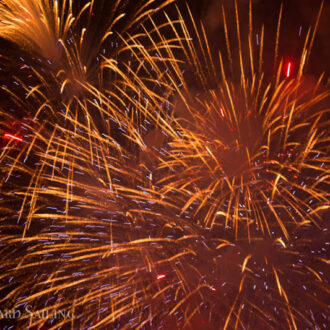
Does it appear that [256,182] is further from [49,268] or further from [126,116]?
[49,268]

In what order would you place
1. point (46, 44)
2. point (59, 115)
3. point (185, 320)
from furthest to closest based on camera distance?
point (185, 320) → point (59, 115) → point (46, 44)

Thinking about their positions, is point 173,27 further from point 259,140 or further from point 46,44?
point 259,140

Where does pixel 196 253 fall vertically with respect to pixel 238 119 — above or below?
below

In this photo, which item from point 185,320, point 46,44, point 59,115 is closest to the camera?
point 46,44

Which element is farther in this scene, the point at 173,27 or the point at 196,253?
the point at 196,253

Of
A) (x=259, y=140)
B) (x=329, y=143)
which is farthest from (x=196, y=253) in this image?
(x=329, y=143)

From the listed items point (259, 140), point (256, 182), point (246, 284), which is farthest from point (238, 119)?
point (246, 284)

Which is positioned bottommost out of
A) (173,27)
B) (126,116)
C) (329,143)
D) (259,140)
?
(126,116)
